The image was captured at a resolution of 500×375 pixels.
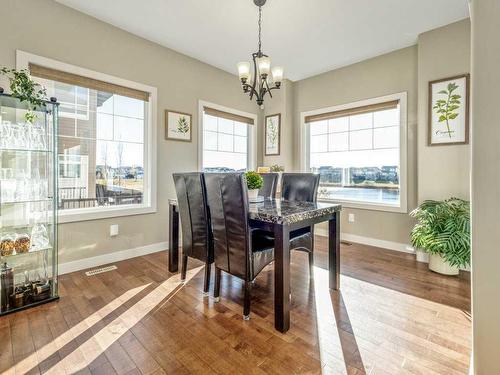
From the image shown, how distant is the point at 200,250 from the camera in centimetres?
231

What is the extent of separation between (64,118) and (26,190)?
0.95m

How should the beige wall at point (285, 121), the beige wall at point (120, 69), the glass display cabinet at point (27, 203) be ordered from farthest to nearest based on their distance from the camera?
1. the beige wall at point (285, 121)
2. the beige wall at point (120, 69)
3. the glass display cabinet at point (27, 203)

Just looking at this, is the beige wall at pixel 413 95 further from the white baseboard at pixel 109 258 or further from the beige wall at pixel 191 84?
the white baseboard at pixel 109 258

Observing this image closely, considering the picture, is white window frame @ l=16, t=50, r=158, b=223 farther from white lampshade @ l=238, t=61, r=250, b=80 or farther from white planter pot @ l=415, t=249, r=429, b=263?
white planter pot @ l=415, t=249, r=429, b=263

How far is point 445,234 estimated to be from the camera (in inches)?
103

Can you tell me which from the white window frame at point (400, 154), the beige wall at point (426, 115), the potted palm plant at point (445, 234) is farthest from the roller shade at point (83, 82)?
the potted palm plant at point (445, 234)

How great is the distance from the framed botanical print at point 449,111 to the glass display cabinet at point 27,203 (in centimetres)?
393

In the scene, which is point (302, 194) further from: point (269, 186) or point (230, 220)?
point (230, 220)

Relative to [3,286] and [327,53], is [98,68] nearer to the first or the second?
[3,286]

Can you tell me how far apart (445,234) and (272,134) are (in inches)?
120

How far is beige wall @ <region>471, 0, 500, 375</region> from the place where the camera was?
990 millimetres

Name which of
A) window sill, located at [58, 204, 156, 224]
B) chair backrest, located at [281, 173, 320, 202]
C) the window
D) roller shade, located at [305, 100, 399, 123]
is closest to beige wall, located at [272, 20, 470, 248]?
roller shade, located at [305, 100, 399, 123]

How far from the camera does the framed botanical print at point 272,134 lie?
4.71 meters

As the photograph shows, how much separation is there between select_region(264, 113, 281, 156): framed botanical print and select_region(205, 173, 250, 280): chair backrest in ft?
9.40
